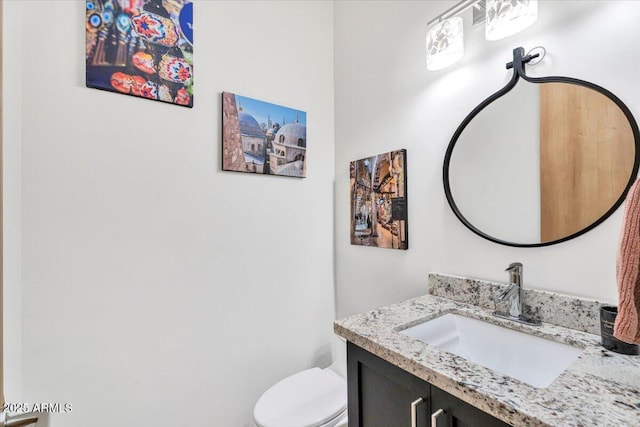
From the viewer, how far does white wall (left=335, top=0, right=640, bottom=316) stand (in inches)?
34.1

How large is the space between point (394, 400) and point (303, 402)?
0.60 meters

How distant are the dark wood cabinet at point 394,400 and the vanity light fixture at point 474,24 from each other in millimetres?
1137

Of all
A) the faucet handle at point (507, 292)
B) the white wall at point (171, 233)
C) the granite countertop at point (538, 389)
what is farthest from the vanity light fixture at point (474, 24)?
the granite countertop at point (538, 389)

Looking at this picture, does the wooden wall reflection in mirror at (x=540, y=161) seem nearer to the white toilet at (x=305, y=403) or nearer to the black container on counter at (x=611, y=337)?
the black container on counter at (x=611, y=337)

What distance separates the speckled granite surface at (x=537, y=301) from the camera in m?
0.86

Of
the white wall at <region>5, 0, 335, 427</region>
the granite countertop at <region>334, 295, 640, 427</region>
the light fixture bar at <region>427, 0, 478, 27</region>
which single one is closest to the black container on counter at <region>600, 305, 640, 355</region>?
the granite countertop at <region>334, 295, 640, 427</region>

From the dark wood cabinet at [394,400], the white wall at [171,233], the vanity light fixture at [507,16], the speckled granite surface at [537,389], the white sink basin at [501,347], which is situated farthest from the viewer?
the white wall at [171,233]

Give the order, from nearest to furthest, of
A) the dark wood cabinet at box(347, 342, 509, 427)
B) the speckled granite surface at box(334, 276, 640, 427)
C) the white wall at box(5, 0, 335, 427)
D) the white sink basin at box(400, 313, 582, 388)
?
the speckled granite surface at box(334, 276, 640, 427), the dark wood cabinet at box(347, 342, 509, 427), the white sink basin at box(400, 313, 582, 388), the white wall at box(5, 0, 335, 427)

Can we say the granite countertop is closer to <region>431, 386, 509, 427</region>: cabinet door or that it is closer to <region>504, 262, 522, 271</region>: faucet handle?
<region>431, 386, 509, 427</region>: cabinet door

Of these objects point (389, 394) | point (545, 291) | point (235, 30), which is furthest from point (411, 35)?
point (389, 394)

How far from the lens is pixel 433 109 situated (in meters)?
1.29

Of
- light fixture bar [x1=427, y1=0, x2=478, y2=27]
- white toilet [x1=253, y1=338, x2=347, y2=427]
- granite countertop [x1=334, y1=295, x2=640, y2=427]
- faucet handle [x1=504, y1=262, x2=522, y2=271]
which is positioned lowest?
white toilet [x1=253, y1=338, x2=347, y2=427]

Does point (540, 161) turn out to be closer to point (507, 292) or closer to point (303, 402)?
point (507, 292)

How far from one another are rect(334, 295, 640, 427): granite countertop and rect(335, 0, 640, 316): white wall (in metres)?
0.24
